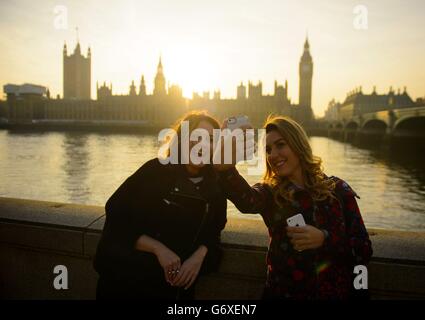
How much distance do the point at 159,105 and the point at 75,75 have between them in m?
40.2

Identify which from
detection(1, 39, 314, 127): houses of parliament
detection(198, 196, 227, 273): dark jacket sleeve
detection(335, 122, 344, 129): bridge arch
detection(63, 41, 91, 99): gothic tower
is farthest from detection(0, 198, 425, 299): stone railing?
detection(63, 41, 91, 99): gothic tower

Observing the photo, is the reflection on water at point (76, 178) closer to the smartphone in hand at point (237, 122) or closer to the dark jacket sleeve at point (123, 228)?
the dark jacket sleeve at point (123, 228)

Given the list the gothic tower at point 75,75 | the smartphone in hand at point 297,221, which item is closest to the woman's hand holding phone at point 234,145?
the smartphone in hand at point 297,221

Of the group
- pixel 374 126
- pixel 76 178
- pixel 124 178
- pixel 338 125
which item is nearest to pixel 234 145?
pixel 124 178

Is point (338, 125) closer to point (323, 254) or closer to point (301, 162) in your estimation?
point (301, 162)

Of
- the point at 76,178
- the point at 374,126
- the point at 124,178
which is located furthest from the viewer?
the point at 374,126

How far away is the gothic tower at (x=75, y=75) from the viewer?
106m

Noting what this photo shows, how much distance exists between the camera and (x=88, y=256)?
1975 millimetres

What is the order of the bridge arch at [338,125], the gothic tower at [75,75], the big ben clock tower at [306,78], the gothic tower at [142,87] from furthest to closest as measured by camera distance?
the gothic tower at [75,75], the gothic tower at [142,87], the big ben clock tower at [306,78], the bridge arch at [338,125]

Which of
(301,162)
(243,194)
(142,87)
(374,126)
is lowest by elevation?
(374,126)

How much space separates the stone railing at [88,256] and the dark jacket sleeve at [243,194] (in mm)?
285

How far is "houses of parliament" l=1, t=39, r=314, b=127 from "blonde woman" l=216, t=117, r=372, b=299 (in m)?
70.1

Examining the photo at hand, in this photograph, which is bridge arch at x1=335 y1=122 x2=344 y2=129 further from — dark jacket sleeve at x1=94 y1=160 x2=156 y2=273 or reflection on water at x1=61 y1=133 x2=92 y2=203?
dark jacket sleeve at x1=94 y1=160 x2=156 y2=273

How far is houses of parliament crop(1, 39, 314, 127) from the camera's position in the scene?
7675 cm
